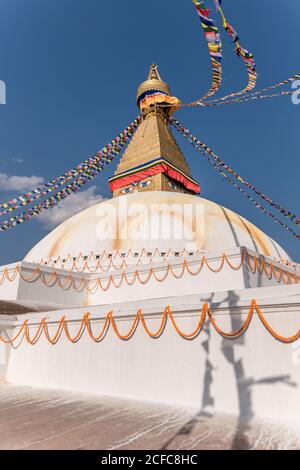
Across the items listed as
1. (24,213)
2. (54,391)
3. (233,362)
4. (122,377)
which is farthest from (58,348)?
(24,213)

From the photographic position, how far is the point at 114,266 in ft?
54.2

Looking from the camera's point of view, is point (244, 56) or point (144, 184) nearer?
point (244, 56)

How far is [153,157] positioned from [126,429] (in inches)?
1114

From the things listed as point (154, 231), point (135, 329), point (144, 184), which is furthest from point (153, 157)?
point (135, 329)

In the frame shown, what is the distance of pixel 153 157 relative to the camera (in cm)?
3070

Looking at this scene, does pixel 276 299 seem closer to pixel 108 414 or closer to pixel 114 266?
pixel 108 414

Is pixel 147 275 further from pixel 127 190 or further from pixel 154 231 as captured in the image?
pixel 127 190

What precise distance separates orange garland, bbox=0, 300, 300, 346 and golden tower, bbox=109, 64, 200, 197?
20.9 metres

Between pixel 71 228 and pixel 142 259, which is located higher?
pixel 71 228

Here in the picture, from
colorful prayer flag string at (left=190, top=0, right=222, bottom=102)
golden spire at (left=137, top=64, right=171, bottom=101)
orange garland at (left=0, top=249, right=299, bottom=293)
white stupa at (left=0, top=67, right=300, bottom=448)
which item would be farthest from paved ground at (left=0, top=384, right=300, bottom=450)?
golden spire at (left=137, top=64, right=171, bottom=101)

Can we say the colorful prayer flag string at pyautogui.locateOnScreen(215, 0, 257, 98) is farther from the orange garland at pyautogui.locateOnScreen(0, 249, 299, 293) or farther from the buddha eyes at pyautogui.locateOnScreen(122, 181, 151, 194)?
the buddha eyes at pyautogui.locateOnScreen(122, 181, 151, 194)

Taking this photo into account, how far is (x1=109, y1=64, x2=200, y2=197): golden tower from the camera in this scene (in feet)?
97.4

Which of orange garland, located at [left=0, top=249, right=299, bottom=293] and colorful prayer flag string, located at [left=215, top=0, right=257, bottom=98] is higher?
colorful prayer flag string, located at [left=215, top=0, right=257, bottom=98]
